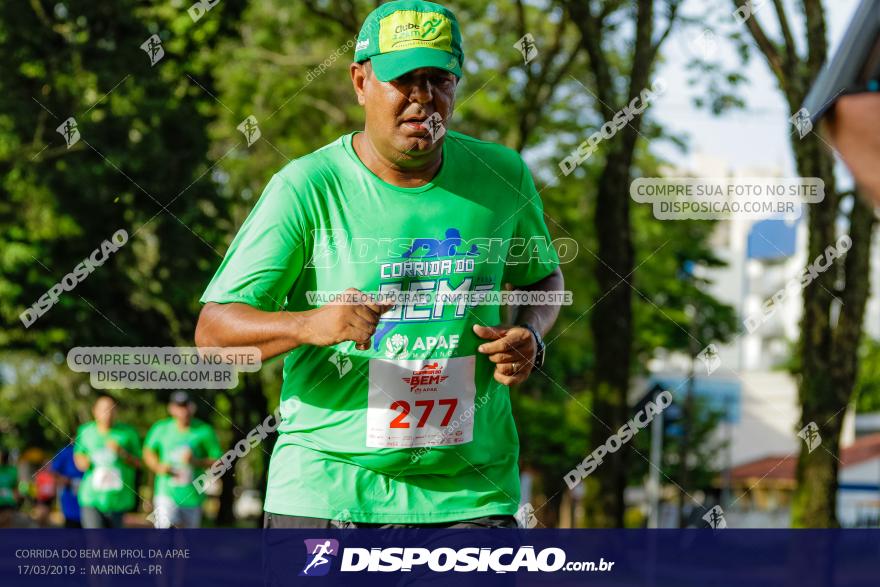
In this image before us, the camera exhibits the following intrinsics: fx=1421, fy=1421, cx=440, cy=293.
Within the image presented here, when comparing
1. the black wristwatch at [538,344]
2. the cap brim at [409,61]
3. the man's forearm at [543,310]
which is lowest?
the black wristwatch at [538,344]

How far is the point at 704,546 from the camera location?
5434 millimetres

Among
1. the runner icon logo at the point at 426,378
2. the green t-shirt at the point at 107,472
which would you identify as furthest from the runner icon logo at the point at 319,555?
the green t-shirt at the point at 107,472

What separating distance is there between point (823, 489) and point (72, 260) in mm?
10191

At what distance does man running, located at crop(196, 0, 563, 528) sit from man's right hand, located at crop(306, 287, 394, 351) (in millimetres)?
158

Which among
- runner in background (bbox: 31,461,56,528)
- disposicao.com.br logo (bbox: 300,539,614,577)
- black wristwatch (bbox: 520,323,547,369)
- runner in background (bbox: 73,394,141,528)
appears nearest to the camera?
disposicao.com.br logo (bbox: 300,539,614,577)

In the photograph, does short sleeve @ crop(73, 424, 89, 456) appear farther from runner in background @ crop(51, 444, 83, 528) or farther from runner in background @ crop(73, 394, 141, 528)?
runner in background @ crop(51, 444, 83, 528)

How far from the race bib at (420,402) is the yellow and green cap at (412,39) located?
2.49 ft

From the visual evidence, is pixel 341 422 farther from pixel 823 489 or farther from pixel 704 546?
pixel 823 489

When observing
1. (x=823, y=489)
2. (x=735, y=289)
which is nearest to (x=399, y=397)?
(x=823, y=489)

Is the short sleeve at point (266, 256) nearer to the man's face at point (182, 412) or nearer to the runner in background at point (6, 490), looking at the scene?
the man's face at point (182, 412)

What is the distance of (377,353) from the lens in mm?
3652

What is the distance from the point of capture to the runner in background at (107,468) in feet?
34.7

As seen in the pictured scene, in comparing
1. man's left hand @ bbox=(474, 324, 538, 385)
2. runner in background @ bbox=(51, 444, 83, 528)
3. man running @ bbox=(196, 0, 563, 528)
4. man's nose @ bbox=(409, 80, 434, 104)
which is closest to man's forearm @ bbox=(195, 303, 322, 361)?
man running @ bbox=(196, 0, 563, 528)

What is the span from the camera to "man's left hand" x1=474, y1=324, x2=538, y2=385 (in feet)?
11.9
